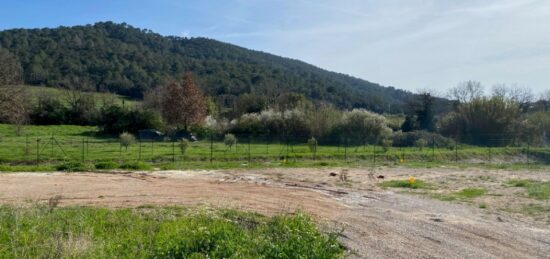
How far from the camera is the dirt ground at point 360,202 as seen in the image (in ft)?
35.4

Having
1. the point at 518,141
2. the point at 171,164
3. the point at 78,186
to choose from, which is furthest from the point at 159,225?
the point at 518,141

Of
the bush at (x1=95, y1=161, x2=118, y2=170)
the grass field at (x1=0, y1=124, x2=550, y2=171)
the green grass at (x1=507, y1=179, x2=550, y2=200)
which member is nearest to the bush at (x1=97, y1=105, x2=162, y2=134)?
the grass field at (x1=0, y1=124, x2=550, y2=171)

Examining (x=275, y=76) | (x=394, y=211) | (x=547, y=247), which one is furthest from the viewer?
(x=275, y=76)

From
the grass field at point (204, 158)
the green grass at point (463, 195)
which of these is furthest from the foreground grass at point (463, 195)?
the grass field at point (204, 158)

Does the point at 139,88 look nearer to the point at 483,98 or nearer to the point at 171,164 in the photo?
the point at 483,98

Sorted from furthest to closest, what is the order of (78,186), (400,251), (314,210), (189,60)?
(189,60) < (78,186) < (314,210) < (400,251)

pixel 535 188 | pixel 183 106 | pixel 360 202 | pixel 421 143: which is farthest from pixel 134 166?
pixel 183 106

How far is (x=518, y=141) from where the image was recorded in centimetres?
6025

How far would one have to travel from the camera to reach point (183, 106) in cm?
6059

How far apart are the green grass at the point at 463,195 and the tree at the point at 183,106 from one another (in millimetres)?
43332

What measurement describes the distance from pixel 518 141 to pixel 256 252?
59.3m

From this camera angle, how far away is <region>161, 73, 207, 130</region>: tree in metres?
60.7

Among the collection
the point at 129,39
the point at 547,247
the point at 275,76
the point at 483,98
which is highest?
the point at 129,39

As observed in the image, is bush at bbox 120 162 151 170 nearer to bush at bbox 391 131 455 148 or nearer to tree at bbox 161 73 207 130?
tree at bbox 161 73 207 130
